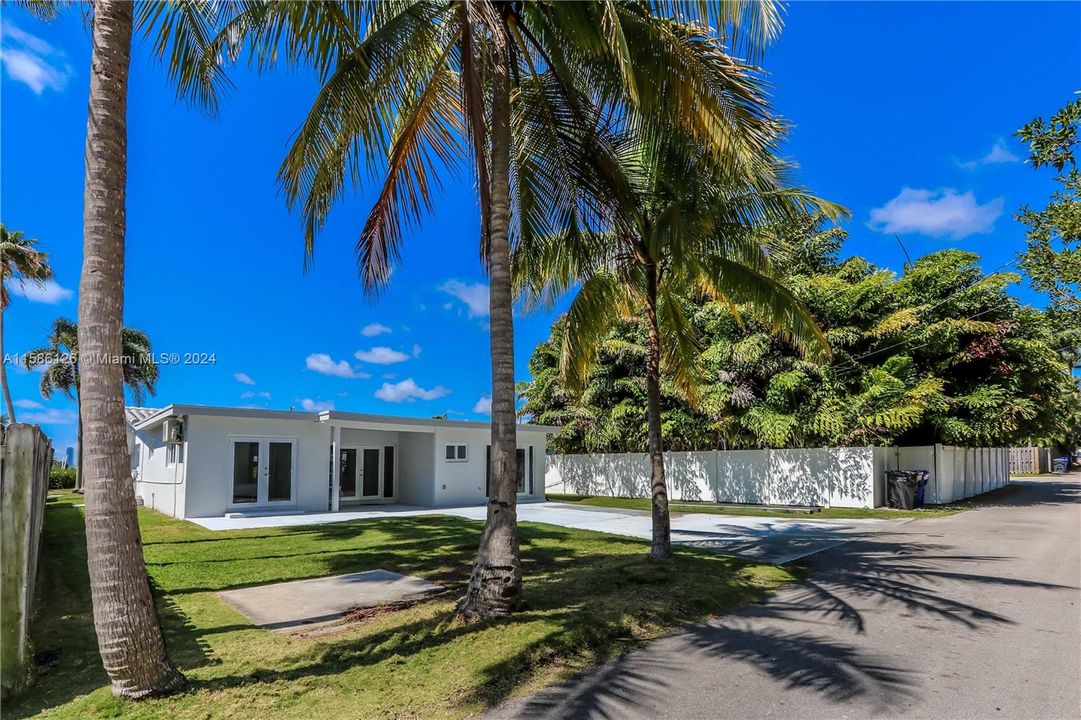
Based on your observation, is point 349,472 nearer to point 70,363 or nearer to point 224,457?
point 224,457

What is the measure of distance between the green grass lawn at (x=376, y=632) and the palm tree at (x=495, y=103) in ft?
2.83

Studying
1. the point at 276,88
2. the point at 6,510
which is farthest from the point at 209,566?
the point at 276,88

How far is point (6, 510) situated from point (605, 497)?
74.3 feet

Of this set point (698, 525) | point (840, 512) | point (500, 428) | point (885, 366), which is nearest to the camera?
point (500, 428)

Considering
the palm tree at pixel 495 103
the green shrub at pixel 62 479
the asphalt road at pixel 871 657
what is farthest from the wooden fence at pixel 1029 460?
the green shrub at pixel 62 479

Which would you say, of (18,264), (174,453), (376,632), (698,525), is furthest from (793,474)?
(18,264)

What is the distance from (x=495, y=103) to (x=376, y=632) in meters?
5.55

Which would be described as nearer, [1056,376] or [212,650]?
[212,650]

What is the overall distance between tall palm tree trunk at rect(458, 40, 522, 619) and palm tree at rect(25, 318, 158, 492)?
2724 cm

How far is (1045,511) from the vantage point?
17250 mm

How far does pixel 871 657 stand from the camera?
508 cm

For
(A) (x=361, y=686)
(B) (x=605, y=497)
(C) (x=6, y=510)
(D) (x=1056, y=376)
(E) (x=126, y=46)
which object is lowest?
(B) (x=605, y=497)

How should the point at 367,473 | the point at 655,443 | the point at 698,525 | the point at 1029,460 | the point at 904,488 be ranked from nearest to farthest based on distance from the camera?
the point at 655,443
the point at 698,525
the point at 904,488
the point at 367,473
the point at 1029,460

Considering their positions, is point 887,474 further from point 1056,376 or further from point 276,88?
point 276,88
